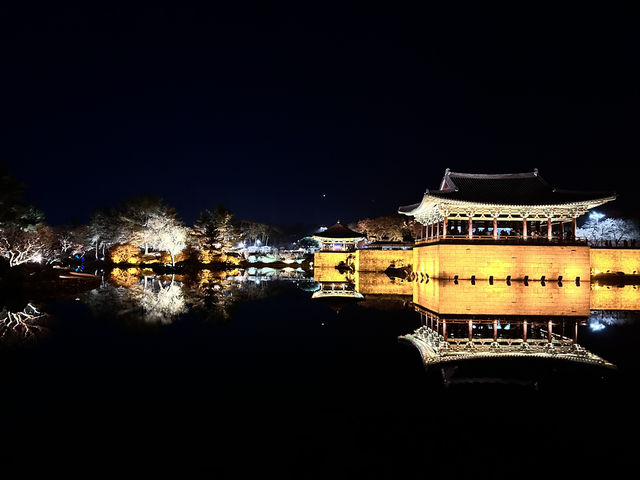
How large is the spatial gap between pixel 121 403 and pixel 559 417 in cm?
619

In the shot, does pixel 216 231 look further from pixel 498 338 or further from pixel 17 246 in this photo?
pixel 498 338

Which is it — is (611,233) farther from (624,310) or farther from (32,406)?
(32,406)

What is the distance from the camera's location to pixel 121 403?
5848 mm

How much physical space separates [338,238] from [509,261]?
21.7 metres

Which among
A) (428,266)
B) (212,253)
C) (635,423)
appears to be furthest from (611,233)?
(635,423)

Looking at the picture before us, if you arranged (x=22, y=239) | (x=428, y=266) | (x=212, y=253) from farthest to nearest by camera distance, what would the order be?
(x=212, y=253) < (x=428, y=266) < (x=22, y=239)

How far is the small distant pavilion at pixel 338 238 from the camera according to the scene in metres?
46.0

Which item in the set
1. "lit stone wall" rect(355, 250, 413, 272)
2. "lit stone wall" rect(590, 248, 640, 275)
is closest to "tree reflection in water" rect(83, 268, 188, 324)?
"lit stone wall" rect(355, 250, 413, 272)

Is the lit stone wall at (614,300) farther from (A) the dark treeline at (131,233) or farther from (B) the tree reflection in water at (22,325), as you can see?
(A) the dark treeline at (131,233)

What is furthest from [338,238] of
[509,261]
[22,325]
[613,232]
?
[22,325]

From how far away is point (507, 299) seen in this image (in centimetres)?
1872

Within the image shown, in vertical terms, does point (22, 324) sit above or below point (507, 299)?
below

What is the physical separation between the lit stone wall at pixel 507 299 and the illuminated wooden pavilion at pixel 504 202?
407 centimetres

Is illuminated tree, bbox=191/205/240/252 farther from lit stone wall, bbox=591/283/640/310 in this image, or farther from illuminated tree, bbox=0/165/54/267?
lit stone wall, bbox=591/283/640/310
